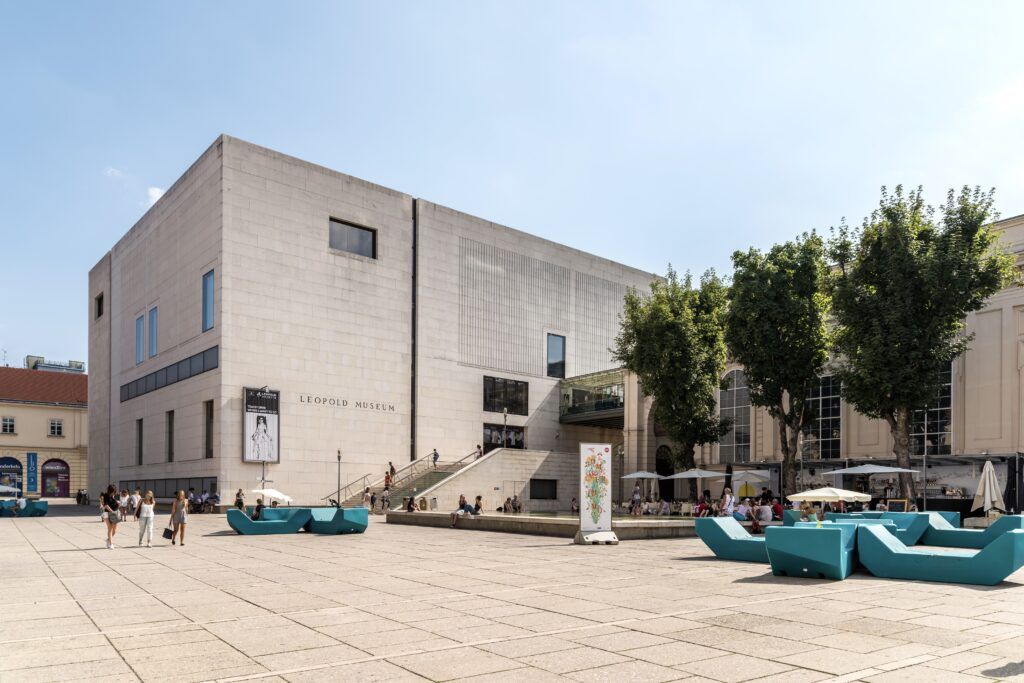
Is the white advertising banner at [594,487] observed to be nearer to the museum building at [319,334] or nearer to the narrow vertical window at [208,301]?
the museum building at [319,334]

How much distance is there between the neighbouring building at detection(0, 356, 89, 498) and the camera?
7206 cm

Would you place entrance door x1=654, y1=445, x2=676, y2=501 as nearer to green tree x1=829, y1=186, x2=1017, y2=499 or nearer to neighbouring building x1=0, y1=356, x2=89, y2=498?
green tree x1=829, y1=186, x2=1017, y2=499

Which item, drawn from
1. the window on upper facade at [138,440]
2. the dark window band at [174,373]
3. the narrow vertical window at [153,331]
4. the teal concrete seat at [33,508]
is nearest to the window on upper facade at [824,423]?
the dark window band at [174,373]

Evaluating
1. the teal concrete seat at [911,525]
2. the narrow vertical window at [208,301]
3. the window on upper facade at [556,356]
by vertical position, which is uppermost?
the narrow vertical window at [208,301]

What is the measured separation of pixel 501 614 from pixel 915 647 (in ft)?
14.7

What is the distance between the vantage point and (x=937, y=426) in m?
33.9

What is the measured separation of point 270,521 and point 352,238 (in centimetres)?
2580

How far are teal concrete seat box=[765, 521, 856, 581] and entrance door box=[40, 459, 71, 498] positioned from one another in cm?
7604

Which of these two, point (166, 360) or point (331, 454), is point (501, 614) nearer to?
point (331, 454)

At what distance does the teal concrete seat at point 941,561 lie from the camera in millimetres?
12242

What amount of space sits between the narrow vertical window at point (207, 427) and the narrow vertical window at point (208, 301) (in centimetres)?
412

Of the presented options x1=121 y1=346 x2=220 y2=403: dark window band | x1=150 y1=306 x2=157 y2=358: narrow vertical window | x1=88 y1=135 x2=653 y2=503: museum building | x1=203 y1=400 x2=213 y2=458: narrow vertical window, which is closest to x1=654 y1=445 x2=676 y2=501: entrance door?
x1=88 y1=135 x2=653 y2=503: museum building

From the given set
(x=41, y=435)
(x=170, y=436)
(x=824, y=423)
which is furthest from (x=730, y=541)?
(x=41, y=435)

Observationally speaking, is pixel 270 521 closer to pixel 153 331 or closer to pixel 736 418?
pixel 736 418
